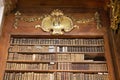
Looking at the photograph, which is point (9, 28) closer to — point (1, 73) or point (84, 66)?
point (1, 73)

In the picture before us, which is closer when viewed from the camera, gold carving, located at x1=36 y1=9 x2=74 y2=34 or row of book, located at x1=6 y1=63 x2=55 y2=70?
row of book, located at x1=6 y1=63 x2=55 y2=70

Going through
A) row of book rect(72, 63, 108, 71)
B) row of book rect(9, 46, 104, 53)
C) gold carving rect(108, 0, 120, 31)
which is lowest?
row of book rect(72, 63, 108, 71)

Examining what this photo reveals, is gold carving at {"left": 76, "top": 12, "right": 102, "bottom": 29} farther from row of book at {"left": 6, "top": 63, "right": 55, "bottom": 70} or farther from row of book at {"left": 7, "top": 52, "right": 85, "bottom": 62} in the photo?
row of book at {"left": 6, "top": 63, "right": 55, "bottom": 70}

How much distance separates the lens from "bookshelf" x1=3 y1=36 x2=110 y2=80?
3.18m

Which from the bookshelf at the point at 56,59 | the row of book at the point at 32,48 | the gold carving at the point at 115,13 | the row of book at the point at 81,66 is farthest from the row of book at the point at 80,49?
the gold carving at the point at 115,13

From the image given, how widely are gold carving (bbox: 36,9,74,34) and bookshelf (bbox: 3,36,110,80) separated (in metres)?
0.15

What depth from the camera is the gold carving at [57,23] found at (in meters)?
3.63

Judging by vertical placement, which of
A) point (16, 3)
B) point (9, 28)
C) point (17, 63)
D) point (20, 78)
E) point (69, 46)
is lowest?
point (20, 78)

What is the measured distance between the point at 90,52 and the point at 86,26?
46 cm

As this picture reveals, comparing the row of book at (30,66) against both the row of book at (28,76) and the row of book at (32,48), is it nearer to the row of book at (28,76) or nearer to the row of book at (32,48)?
the row of book at (28,76)

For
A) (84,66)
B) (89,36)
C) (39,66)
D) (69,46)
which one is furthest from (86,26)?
(39,66)

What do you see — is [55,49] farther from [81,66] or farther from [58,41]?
[81,66]

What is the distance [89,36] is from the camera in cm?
356

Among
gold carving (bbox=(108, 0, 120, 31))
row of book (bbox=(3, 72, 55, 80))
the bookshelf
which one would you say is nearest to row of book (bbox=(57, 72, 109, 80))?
the bookshelf
